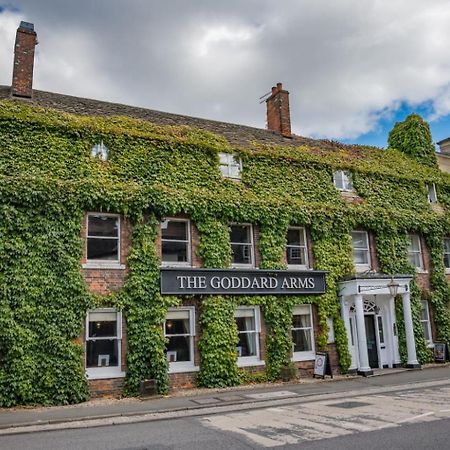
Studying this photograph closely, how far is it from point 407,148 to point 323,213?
1058 centimetres

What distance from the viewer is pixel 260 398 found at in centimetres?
1384

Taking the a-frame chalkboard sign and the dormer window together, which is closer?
the dormer window

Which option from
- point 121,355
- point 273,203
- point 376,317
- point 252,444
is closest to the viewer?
point 252,444

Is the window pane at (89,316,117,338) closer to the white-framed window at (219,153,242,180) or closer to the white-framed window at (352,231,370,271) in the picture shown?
the white-framed window at (219,153,242,180)

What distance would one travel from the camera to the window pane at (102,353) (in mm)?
14942

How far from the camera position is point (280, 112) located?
24266 mm

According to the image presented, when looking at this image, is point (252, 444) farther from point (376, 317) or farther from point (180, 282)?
point (376, 317)

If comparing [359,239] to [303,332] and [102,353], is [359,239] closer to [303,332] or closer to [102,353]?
[303,332]

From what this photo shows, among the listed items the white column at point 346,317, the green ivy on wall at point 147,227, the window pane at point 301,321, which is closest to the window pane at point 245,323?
the green ivy on wall at point 147,227

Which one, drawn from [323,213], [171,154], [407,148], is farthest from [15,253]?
[407,148]

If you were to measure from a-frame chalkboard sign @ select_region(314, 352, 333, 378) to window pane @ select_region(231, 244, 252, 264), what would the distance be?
4378 millimetres

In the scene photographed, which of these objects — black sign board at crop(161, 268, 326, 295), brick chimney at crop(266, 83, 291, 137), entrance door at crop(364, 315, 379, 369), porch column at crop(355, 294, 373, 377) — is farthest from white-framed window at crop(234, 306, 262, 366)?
brick chimney at crop(266, 83, 291, 137)

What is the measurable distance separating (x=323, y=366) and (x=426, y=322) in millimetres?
6869

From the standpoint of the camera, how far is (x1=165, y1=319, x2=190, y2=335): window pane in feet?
53.1
